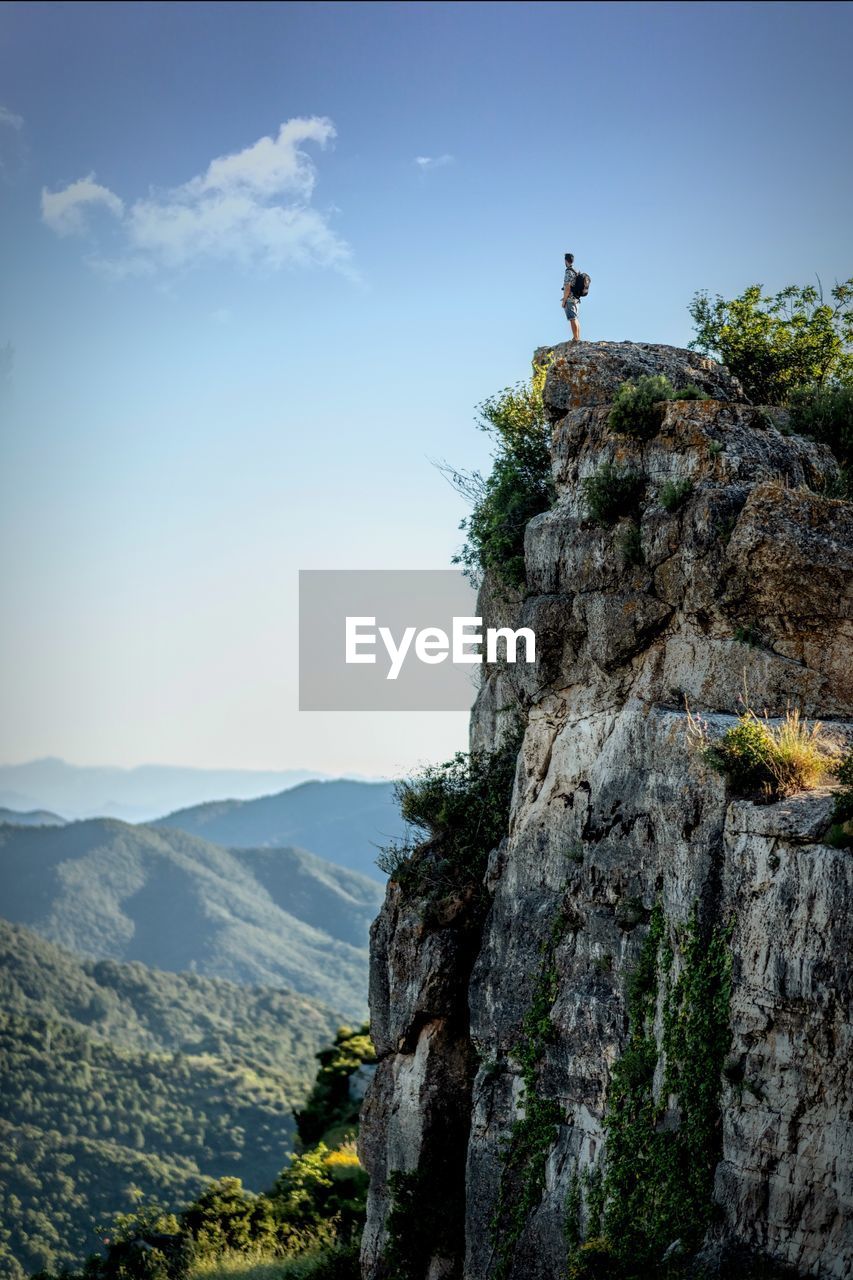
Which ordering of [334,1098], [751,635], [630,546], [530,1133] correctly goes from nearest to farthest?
[751,635] < [530,1133] < [630,546] < [334,1098]

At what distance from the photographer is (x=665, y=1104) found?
1523 cm

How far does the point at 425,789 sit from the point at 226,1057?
154 m

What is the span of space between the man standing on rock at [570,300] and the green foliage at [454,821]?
9.56 meters

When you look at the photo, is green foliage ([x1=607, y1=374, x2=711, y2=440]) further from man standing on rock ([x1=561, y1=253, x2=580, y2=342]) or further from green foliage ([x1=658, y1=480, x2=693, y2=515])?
man standing on rock ([x1=561, y1=253, x2=580, y2=342])

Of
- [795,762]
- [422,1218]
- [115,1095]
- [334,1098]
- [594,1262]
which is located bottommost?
[115,1095]

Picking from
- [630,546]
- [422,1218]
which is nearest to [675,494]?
[630,546]

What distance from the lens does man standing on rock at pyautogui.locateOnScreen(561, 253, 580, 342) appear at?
24453mm

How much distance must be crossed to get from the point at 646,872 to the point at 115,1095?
433ft

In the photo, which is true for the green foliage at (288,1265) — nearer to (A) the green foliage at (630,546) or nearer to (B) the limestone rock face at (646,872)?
(B) the limestone rock face at (646,872)

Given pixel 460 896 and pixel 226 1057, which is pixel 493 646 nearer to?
pixel 460 896

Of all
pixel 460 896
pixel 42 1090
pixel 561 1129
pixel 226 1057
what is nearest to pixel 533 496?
pixel 460 896

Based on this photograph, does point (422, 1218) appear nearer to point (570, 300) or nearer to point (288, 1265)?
point (288, 1265)

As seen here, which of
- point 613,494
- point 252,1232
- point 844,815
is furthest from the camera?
point 252,1232

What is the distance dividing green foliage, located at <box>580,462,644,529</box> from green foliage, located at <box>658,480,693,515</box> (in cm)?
96
